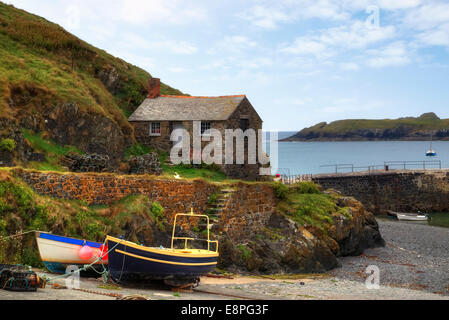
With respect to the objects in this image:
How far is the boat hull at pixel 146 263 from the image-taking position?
17406mm

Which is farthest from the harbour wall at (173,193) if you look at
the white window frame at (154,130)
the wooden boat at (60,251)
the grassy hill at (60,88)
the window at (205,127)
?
the white window frame at (154,130)

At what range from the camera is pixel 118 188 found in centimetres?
2341

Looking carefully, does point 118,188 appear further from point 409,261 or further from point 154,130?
point 409,261

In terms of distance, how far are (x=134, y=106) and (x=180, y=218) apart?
21017mm

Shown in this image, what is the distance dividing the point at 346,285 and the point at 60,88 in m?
22.7

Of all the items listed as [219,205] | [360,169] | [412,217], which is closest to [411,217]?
[412,217]

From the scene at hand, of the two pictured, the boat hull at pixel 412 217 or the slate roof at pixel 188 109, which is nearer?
the slate roof at pixel 188 109

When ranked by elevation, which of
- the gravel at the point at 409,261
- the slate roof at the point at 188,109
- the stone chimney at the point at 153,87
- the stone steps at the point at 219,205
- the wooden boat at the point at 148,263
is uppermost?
the stone chimney at the point at 153,87

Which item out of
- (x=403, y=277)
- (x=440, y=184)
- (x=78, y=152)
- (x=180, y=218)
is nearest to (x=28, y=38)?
(x=78, y=152)

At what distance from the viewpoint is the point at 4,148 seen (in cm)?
2717

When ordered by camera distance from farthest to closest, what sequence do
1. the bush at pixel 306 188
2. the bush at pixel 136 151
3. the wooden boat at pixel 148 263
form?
the bush at pixel 136 151
the bush at pixel 306 188
the wooden boat at pixel 148 263

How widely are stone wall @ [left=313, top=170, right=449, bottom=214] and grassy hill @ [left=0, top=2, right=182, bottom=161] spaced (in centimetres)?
2676

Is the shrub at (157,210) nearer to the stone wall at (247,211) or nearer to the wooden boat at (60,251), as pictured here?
the stone wall at (247,211)

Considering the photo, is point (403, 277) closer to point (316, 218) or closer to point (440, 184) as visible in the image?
point (316, 218)
